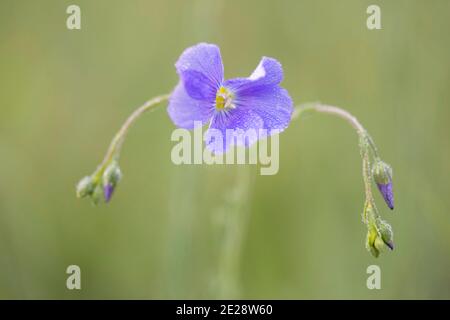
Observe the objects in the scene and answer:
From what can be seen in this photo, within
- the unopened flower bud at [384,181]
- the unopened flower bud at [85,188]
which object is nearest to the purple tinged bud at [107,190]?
the unopened flower bud at [85,188]

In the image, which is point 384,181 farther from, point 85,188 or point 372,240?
point 85,188

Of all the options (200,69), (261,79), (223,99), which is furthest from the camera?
(223,99)

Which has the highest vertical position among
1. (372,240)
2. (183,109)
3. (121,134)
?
(183,109)

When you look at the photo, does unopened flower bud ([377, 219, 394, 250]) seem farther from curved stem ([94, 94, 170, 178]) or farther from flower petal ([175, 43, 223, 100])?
curved stem ([94, 94, 170, 178])

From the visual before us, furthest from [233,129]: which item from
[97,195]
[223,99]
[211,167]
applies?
[211,167]

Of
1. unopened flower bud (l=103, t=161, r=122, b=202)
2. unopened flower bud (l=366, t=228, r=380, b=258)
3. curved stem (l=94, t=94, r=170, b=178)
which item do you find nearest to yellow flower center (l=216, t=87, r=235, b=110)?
curved stem (l=94, t=94, r=170, b=178)
